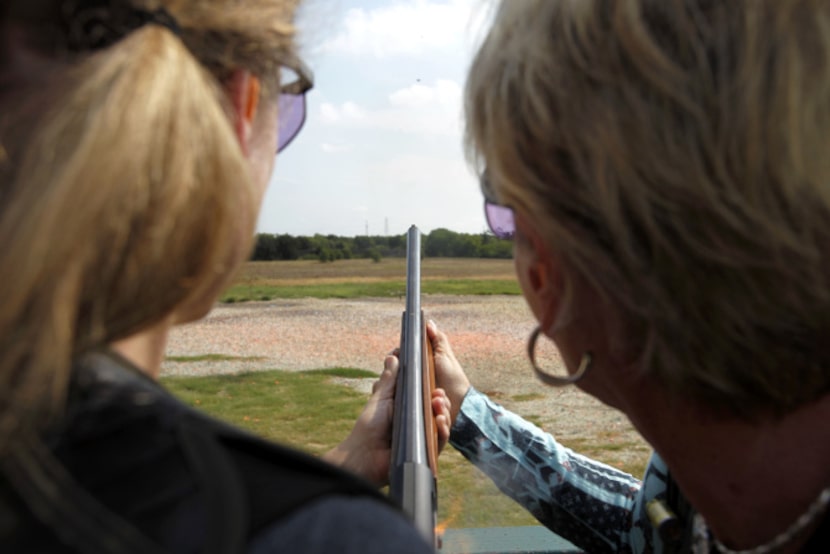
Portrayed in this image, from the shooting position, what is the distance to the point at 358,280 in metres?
29.4

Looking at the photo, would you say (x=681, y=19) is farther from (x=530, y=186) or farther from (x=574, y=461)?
(x=574, y=461)

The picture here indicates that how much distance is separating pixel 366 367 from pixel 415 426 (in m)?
10.5

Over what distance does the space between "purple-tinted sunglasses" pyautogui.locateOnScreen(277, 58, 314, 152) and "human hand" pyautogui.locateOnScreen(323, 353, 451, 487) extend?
39.0 inches

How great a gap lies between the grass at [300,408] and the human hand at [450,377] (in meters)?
1.44

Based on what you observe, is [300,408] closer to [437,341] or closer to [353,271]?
[437,341]

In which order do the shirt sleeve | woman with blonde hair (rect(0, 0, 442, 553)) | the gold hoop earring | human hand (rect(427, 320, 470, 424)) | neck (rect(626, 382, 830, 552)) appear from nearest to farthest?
1. woman with blonde hair (rect(0, 0, 442, 553))
2. neck (rect(626, 382, 830, 552))
3. the gold hoop earring
4. the shirt sleeve
5. human hand (rect(427, 320, 470, 424))

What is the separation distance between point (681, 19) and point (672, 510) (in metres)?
0.86

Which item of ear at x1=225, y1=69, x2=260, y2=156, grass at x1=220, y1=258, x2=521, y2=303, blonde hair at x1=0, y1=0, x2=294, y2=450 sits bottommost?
grass at x1=220, y1=258, x2=521, y2=303

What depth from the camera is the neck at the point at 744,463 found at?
3.23ft

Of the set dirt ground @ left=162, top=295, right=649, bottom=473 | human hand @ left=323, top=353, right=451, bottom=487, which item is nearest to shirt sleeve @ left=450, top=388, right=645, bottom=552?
human hand @ left=323, top=353, right=451, bottom=487

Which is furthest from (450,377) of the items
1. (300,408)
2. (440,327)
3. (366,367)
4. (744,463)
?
(440,327)

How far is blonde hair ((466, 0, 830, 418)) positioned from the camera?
0.84 metres

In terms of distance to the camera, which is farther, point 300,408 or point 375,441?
point 300,408

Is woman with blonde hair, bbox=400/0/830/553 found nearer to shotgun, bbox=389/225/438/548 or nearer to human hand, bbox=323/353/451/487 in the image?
shotgun, bbox=389/225/438/548
